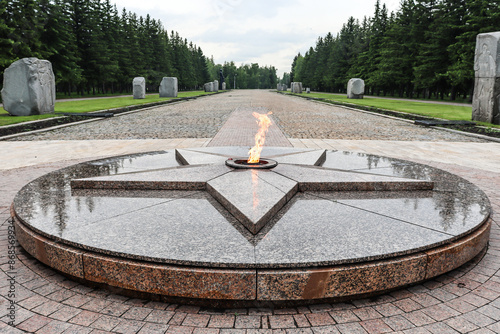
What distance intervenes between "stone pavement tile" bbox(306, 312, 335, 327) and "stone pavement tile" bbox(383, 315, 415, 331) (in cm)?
39

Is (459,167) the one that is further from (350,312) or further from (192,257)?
(192,257)

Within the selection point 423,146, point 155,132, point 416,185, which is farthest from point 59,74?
point 416,185

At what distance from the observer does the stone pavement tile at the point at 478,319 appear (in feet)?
8.45

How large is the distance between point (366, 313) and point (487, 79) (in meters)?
16.0

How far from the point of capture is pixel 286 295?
2.69 m

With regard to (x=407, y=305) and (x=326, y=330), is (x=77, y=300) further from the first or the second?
(x=407, y=305)

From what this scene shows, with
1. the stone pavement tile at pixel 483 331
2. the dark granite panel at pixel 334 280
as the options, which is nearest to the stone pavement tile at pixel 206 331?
the dark granite panel at pixel 334 280

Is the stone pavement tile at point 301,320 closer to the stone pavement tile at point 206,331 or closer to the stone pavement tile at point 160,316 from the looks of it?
the stone pavement tile at point 206,331

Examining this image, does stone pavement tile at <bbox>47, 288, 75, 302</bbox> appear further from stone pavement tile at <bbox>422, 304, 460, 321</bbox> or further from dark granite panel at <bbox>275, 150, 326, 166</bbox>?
dark granite panel at <bbox>275, 150, 326, 166</bbox>

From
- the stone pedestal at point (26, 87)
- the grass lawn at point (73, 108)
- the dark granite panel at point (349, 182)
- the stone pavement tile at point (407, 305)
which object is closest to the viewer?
the stone pavement tile at point (407, 305)

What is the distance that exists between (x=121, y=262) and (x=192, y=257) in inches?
21.8

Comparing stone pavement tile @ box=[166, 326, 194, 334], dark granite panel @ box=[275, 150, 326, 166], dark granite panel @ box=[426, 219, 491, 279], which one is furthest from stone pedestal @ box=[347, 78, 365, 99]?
stone pavement tile @ box=[166, 326, 194, 334]

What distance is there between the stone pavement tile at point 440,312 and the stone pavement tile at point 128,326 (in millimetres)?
2063

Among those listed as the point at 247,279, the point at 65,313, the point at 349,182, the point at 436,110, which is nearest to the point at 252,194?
the point at 349,182
